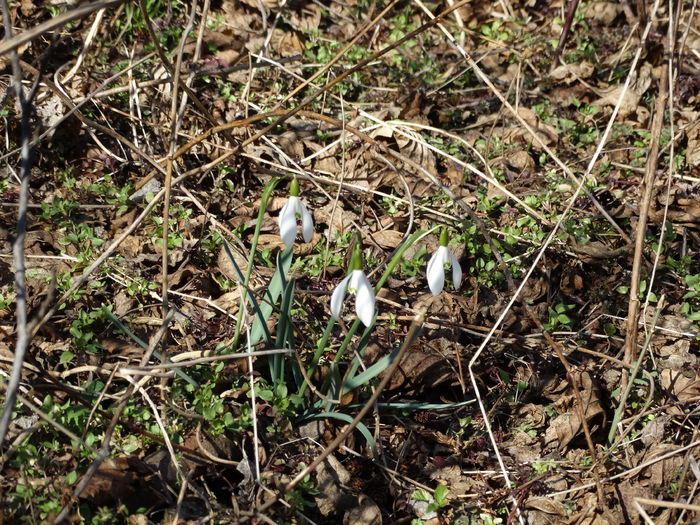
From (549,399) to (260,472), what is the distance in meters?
1.07

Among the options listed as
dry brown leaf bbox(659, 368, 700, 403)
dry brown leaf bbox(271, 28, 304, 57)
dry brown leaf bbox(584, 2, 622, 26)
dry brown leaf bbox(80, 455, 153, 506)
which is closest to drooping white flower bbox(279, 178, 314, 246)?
dry brown leaf bbox(80, 455, 153, 506)

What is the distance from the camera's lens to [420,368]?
2.31 meters

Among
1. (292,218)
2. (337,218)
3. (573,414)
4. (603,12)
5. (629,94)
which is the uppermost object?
(603,12)

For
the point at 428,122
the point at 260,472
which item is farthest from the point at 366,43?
the point at 260,472

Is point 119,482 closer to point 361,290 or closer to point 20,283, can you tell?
point 20,283

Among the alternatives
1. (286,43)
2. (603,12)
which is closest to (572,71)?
(603,12)

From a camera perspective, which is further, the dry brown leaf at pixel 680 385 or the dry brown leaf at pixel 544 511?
the dry brown leaf at pixel 680 385

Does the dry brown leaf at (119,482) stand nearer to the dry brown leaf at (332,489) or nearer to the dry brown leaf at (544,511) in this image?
the dry brown leaf at (332,489)

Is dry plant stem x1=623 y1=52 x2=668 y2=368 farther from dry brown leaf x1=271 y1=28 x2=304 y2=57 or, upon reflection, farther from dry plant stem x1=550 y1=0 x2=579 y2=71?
dry brown leaf x1=271 y1=28 x2=304 y2=57

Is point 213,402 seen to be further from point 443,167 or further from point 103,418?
point 443,167

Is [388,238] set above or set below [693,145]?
below

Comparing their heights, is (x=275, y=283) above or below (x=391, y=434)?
above

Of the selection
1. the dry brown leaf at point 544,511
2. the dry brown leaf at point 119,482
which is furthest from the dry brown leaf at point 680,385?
the dry brown leaf at point 119,482

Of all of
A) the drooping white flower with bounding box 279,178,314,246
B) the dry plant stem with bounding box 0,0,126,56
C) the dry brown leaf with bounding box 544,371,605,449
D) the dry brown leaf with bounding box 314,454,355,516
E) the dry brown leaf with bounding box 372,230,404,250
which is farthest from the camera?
the dry brown leaf with bounding box 372,230,404,250
